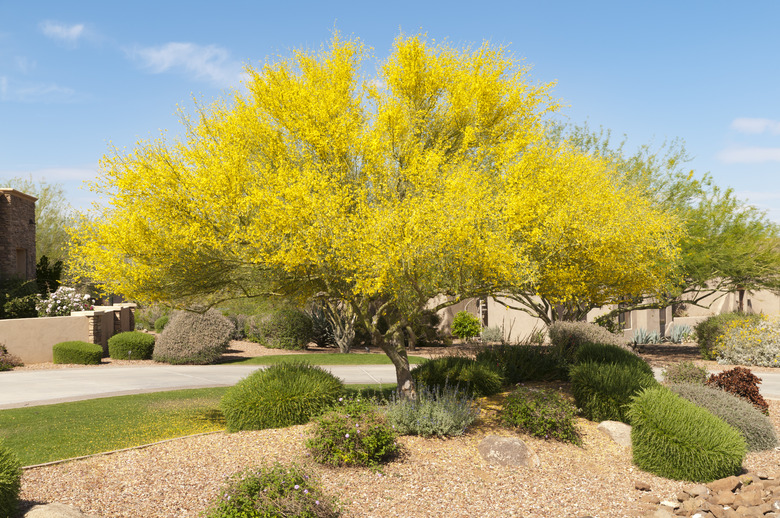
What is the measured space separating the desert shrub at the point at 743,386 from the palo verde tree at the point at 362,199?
284cm

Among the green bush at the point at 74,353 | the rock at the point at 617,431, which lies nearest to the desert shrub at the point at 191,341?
the green bush at the point at 74,353

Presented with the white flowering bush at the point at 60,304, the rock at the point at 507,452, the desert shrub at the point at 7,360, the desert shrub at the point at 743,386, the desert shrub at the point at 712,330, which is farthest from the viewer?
the white flowering bush at the point at 60,304

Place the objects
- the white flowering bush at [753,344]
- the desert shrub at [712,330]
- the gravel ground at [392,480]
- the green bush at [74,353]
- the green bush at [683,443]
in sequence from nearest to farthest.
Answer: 1. the gravel ground at [392,480]
2. the green bush at [683,443]
3. the white flowering bush at [753,344]
4. the green bush at [74,353]
5. the desert shrub at [712,330]

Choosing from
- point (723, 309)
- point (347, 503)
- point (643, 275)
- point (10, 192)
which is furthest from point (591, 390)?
point (723, 309)

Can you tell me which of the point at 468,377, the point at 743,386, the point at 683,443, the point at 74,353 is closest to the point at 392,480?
the point at 683,443

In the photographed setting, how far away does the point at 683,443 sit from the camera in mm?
8453

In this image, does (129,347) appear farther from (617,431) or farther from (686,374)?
(686,374)

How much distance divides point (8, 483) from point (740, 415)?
10233 mm

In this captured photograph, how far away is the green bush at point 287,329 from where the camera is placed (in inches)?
976

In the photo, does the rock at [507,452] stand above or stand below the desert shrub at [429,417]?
below

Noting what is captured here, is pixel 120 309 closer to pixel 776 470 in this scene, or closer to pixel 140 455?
pixel 140 455

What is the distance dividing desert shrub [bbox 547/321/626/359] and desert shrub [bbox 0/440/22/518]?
1068 centimetres

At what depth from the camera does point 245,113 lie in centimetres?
984

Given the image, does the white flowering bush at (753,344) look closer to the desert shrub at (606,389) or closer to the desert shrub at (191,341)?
the desert shrub at (606,389)
